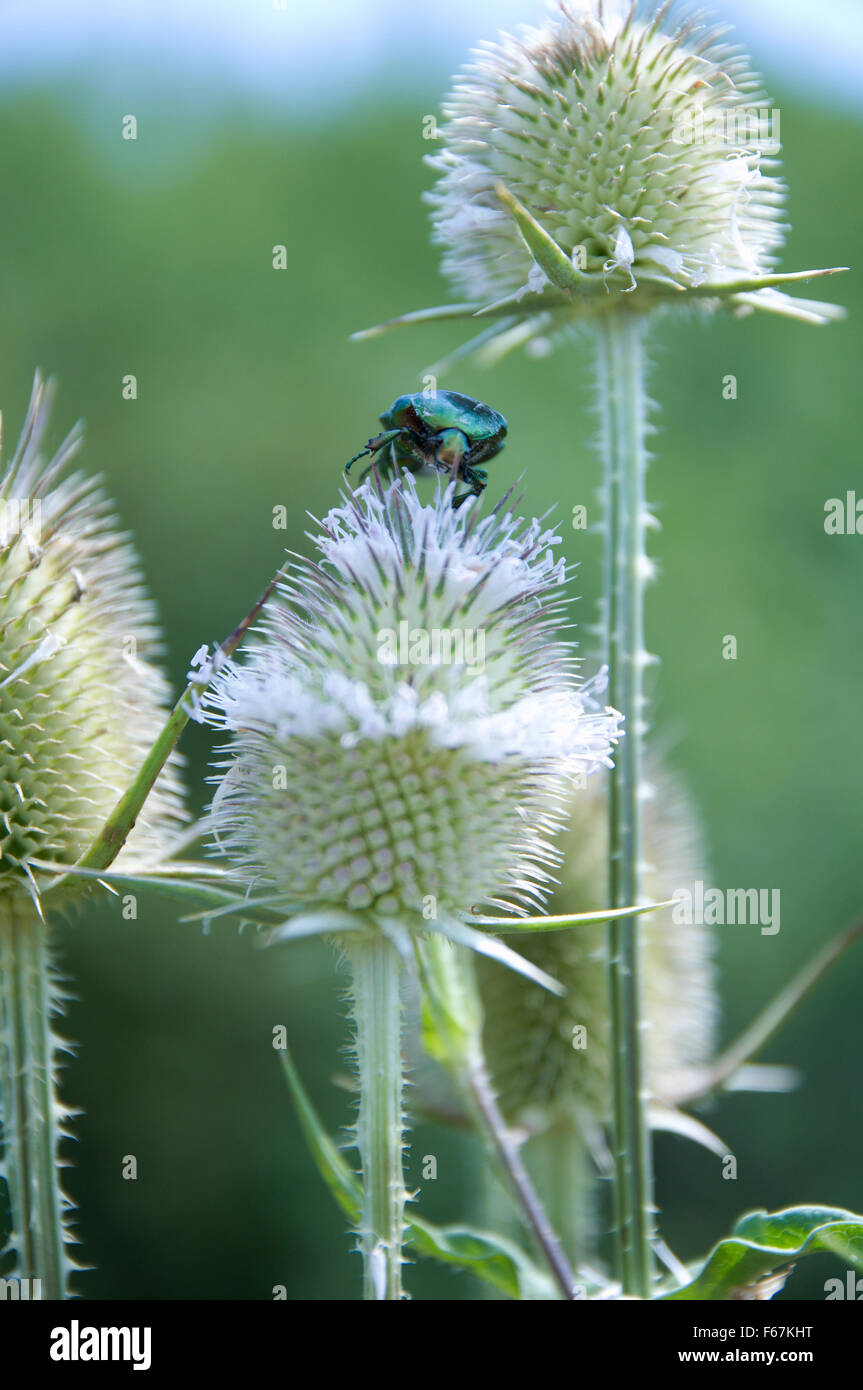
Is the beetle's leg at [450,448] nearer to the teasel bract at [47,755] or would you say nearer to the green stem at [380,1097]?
the teasel bract at [47,755]

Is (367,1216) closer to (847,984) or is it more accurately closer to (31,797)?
(31,797)

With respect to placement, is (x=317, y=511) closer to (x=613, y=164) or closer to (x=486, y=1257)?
(x=613, y=164)

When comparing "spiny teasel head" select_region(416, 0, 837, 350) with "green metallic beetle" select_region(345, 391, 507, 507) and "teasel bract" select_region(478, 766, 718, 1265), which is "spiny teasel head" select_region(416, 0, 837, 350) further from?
"teasel bract" select_region(478, 766, 718, 1265)

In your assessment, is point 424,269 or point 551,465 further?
point 424,269

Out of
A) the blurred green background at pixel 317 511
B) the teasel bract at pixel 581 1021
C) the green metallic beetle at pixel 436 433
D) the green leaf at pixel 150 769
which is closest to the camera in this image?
the green leaf at pixel 150 769

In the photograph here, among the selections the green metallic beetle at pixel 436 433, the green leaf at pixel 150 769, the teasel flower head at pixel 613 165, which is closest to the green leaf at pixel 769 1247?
the green leaf at pixel 150 769

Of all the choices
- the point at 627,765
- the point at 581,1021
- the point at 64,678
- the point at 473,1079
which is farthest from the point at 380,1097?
the point at 581,1021

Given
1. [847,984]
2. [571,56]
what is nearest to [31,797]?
[571,56]

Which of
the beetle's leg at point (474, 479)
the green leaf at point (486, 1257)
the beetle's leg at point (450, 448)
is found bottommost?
the green leaf at point (486, 1257)
